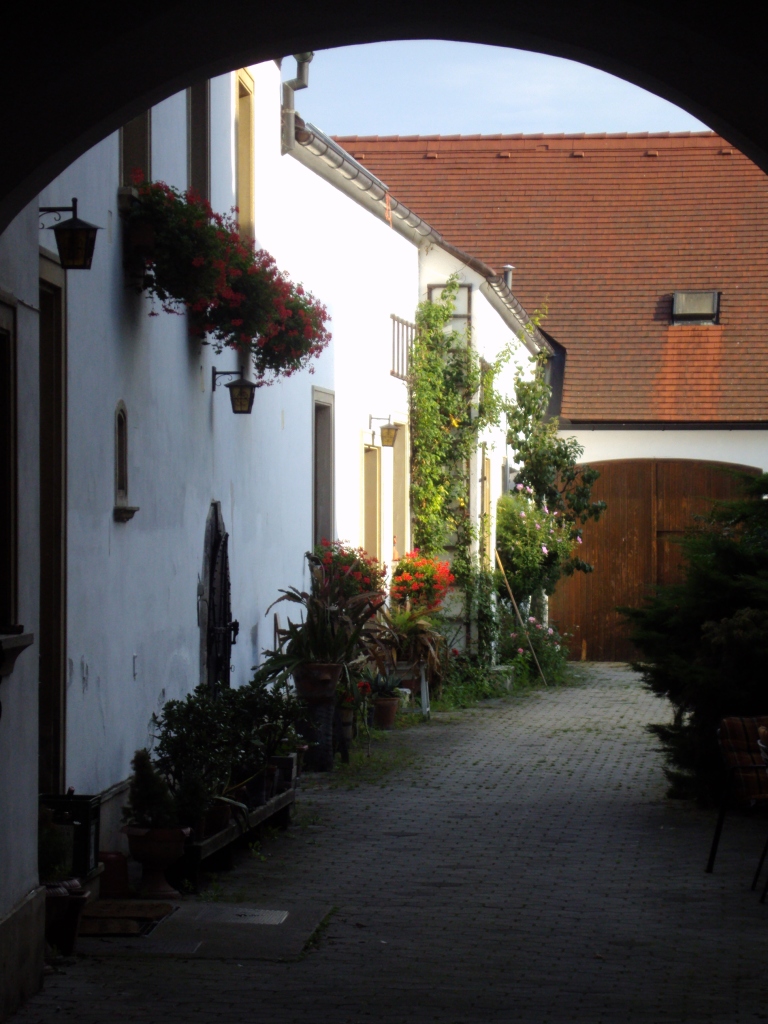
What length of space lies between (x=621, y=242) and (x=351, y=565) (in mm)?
13524

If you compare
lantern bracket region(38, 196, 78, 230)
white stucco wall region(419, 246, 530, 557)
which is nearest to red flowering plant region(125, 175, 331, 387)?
lantern bracket region(38, 196, 78, 230)

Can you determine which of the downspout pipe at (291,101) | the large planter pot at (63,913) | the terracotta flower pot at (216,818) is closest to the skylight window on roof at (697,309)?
the downspout pipe at (291,101)

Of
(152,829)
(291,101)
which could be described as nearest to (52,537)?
(152,829)

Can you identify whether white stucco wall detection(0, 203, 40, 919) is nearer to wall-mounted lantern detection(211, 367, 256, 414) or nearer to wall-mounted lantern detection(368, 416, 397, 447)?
wall-mounted lantern detection(211, 367, 256, 414)

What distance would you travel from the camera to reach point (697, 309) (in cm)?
2273

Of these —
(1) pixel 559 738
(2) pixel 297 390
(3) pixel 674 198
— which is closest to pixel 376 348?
(2) pixel 297 390

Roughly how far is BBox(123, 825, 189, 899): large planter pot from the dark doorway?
16.7 inches

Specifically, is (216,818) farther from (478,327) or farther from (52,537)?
(478,327)

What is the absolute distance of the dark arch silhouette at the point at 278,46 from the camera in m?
3.92

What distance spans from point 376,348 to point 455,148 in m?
12.8

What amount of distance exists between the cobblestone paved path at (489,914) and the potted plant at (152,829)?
15.6 inches

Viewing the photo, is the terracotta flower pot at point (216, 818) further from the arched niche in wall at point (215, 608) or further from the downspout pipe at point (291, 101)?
the downspout pipe at point (291, 101)

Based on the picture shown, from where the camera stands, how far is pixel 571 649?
21.5 m

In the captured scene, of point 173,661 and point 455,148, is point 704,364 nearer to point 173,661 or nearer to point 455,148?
point 455,148
